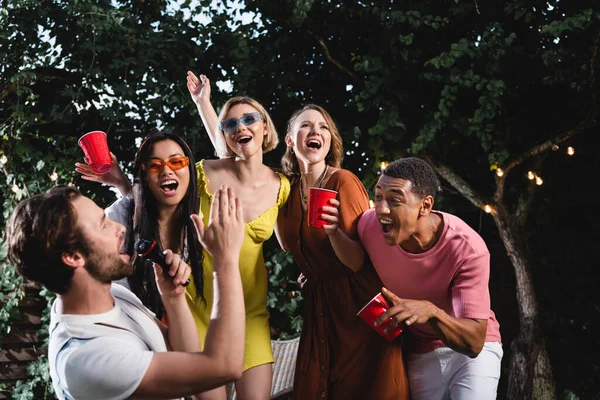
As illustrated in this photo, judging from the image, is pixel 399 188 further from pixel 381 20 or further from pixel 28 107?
pixel 28 107

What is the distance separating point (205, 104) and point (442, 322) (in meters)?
1.93

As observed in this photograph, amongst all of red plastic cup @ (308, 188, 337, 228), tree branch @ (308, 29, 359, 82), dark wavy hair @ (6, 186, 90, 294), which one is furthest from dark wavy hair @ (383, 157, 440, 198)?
tree branch @ (308, 29, 359, 82)

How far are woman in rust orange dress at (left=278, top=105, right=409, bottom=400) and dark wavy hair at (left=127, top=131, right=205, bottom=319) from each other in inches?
21.1

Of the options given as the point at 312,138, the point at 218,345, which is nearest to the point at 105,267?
the point at 218,345

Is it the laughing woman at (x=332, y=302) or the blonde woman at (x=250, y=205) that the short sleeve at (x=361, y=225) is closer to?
the laughing woman at (x=332, y=302)

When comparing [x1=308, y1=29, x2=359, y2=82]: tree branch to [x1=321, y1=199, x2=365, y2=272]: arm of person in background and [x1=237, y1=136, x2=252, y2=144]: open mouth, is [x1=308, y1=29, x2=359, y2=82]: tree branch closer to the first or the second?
[x1=237, y1=136, x2=252, y2=144]: open mouth

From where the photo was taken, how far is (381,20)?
597 cm

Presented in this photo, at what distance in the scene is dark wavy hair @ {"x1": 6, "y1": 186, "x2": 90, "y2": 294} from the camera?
179 centimetres

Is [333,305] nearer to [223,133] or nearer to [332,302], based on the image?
[332,302]

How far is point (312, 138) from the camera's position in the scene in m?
3.28

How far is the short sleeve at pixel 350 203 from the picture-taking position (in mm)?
3006

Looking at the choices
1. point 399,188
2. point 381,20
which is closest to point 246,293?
point 399,188

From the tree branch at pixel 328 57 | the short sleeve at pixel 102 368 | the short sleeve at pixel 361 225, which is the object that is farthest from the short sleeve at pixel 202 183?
the tree branch at pixel 328 57

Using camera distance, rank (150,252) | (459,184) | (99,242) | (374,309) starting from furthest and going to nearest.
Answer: (459,184) < (374,309) < (150,252) < (99,242)
